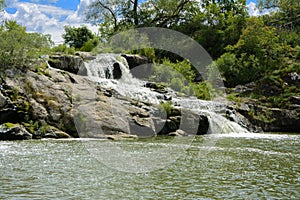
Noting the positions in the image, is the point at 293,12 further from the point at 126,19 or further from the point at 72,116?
the point at 72,116

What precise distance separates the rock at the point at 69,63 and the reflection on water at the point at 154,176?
12.8m

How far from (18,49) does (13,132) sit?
→ 696 cm

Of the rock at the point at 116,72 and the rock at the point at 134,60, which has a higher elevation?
the rock at the point at 134,60

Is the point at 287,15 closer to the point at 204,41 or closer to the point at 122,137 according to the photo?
the point at 204,41

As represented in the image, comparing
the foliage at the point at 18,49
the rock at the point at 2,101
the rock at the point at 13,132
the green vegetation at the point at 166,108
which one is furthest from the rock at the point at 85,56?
the rock at the point at 13,132

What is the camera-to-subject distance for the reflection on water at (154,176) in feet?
29.9

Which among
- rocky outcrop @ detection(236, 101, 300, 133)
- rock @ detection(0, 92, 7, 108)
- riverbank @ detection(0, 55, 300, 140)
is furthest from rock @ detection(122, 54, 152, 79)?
rock @ detection(0, 92, 7, 108)

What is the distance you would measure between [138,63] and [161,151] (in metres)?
22.1

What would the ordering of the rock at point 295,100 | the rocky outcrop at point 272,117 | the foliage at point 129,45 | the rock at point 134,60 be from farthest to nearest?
the foliage at point 129,45 → the rock at point 134,60 → the rock at point 295,100 → the rocky outcrop at point 272,117

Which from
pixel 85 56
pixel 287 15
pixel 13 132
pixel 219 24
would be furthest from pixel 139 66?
pixel 287 15

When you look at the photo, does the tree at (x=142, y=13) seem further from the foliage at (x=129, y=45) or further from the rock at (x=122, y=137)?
the rock at (x=122, y=137)

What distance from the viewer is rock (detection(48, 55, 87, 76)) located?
28553mm

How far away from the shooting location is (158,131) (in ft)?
78.9

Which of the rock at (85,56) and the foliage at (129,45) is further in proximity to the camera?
the foliage at (129,45)
